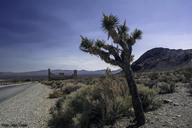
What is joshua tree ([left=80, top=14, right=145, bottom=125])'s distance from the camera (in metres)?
10.6

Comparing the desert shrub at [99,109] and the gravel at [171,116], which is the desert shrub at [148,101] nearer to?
the gravel at [171,116]

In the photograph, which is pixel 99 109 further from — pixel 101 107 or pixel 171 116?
pixel 171 116

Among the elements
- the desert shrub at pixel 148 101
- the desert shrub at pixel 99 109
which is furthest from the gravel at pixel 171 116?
the desert shrub at pixel 99 109

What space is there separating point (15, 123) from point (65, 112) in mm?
2503

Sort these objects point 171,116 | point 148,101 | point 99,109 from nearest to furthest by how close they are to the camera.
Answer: point 171,116 → point 99,109 → point 148,101

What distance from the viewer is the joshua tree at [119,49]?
1055cm

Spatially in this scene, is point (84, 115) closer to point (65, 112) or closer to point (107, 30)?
point (65, 112)

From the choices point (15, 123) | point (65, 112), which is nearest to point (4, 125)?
point (15, 123)

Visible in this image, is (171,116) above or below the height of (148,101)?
below

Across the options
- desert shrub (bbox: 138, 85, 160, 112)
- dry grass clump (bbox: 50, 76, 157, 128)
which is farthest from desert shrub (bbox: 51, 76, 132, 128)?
desert shrub (bbox: 138, 85, 160, 112)

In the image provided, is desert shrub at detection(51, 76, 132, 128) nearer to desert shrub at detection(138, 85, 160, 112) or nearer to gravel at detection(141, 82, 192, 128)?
desert shrub at detection(138, 85, 160, 112)

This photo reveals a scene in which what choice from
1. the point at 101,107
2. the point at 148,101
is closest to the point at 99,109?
the point at 101,107

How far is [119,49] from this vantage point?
1112 centimetres

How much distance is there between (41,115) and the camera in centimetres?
1505
